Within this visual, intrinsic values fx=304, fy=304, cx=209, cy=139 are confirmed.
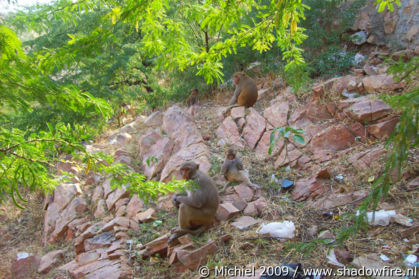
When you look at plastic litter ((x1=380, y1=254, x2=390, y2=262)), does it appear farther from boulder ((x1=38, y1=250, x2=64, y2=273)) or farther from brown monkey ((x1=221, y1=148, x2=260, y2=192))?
boulder ((x1=38, y1=250, x2=64, y2=273))

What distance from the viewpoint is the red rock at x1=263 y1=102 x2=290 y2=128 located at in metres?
8.48

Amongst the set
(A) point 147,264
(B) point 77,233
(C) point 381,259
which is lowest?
(B) point 77,233

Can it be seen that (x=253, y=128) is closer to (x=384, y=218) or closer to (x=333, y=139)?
(x=333, y=139)

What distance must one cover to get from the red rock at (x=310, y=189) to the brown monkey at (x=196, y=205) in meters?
1.82

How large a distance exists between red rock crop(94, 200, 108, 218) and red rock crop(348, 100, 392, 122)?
6712mm

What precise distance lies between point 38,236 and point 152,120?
4.99m

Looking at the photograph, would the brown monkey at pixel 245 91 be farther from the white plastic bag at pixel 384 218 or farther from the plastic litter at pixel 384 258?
the plastic litter at pixel 384 258

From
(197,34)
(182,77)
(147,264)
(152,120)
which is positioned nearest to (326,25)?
(197,34)

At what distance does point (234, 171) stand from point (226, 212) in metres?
1.17

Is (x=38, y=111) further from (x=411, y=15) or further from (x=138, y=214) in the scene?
(x=411, y=15)

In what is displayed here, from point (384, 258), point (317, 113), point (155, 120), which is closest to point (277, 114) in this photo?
point (317, 113)

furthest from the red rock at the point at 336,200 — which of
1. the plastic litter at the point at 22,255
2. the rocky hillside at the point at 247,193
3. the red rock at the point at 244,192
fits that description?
the plastic litter at the point at 22,255

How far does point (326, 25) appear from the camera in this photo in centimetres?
1113

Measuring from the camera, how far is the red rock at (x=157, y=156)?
335 inches
